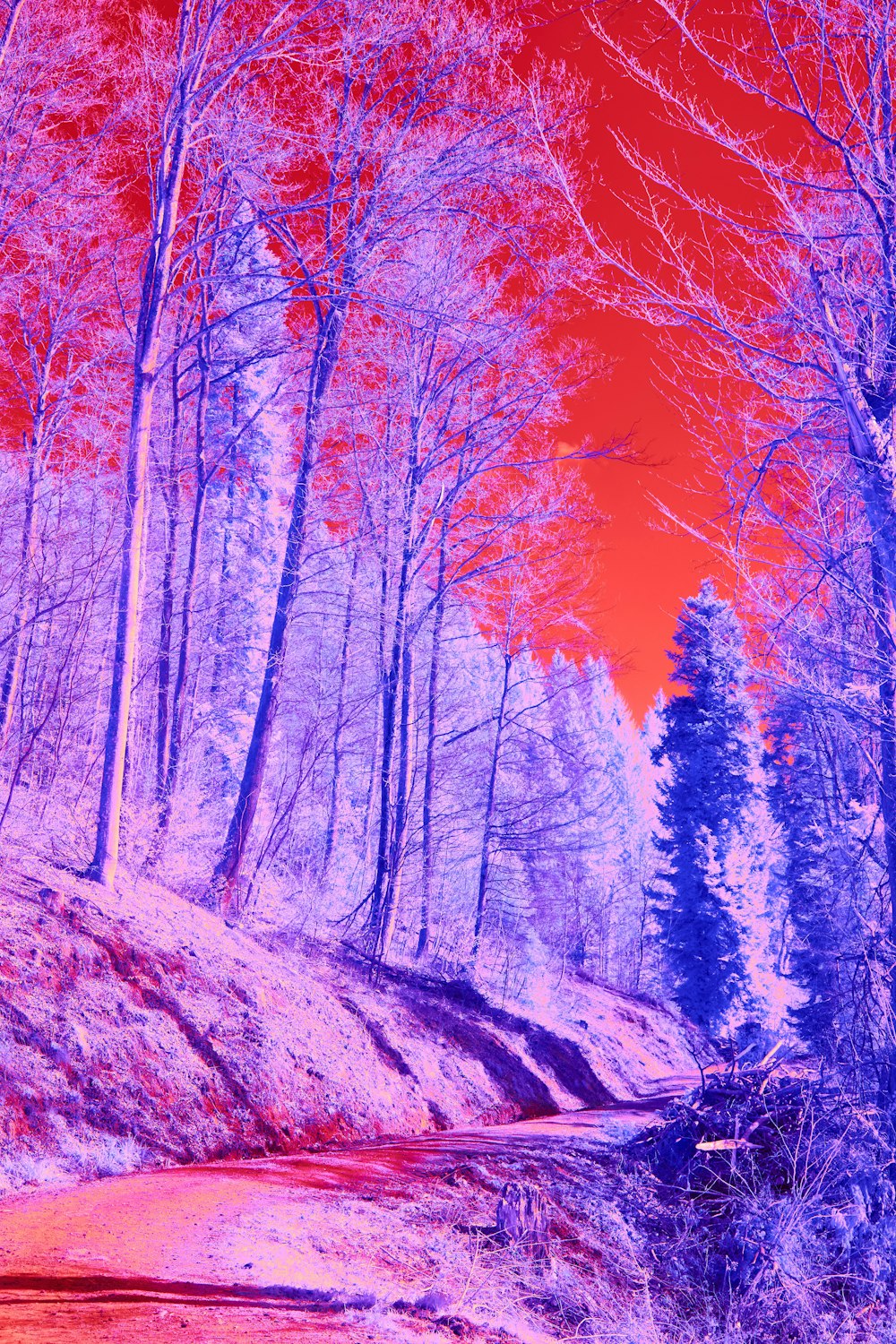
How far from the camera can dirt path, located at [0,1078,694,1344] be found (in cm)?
387

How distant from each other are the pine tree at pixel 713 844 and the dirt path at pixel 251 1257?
18591 millimetres

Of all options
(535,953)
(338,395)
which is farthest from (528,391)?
(535,953)

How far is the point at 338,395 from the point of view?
51.8 ft

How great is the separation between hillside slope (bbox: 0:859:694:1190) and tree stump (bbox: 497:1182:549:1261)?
2.55 m

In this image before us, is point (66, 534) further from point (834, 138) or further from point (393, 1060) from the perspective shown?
point (834, 138)

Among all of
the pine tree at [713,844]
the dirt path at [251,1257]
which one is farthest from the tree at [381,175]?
the pine tree at [713,844]

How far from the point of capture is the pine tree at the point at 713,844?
79.8ft

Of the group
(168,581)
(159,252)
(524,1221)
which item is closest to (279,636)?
(168,581)

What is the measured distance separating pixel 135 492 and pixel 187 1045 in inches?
225

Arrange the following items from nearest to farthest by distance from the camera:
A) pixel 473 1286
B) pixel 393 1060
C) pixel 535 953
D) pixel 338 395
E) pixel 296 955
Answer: pixel 473 1286
pixel 393 1060
pixel 296 955
pixel 338 395
pixel 535 953

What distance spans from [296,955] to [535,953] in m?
14.0

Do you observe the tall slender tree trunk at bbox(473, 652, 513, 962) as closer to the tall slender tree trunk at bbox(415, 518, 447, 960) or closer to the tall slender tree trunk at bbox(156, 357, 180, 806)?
the tall slender tree trunk at bbox(415, 518, 447, 960)

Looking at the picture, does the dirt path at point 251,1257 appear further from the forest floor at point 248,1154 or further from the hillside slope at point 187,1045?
the hillside slope at point 187,1045

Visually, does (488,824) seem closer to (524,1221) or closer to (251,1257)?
(524,1221)
